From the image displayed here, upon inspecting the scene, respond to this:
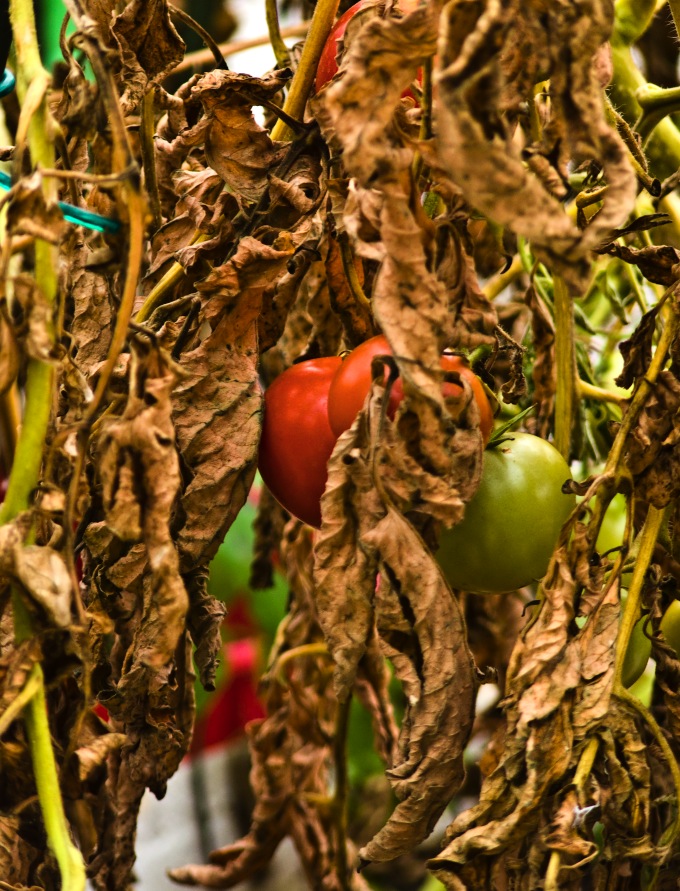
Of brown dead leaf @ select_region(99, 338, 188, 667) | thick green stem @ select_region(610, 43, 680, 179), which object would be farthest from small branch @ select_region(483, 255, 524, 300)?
brown dead leaf @ select_region(99, 338, 188, 667)

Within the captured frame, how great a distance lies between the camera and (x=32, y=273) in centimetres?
43

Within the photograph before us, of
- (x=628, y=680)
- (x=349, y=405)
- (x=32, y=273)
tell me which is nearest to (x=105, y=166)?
(x=32, y=273)

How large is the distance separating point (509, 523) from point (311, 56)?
317mm

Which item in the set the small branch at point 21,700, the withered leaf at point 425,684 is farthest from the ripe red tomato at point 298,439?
the small branch at point 21,700

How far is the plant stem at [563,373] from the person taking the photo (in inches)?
24.7

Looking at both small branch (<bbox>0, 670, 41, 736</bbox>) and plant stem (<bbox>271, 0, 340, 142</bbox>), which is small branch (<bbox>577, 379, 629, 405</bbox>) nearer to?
plant stem (<bbox>271, 0, 340, 142</bbox>)

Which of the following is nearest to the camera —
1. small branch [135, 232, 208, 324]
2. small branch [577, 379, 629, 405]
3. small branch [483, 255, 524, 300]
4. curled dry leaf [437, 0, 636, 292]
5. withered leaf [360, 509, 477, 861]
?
curled dry leaf [437, 0, 636, 292]

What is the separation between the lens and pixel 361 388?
1.81 ft

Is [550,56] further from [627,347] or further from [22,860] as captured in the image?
[22,860]

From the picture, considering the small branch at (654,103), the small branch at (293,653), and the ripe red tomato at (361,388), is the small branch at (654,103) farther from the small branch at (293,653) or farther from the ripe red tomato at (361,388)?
the small branch at (293,653)

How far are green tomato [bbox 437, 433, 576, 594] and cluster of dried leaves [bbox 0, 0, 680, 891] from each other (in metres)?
0.05

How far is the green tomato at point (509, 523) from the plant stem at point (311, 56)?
25 centimetres

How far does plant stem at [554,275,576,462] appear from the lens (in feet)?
2.06

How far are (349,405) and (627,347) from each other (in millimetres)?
187
